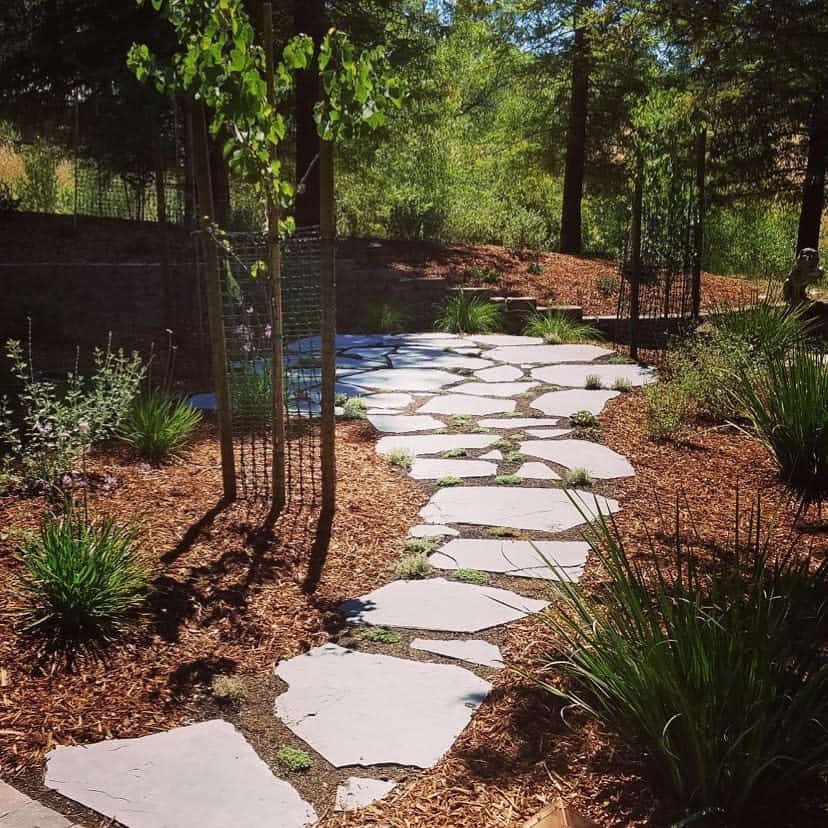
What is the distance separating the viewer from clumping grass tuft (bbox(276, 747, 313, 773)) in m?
2.34

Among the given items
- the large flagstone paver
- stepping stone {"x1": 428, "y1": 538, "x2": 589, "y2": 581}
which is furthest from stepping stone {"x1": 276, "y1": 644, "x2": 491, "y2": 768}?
the large flagstone paver

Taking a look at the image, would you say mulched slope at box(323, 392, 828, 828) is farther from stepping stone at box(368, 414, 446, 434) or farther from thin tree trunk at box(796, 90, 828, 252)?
thin tree trunk at box(796, 90, 828, 252)

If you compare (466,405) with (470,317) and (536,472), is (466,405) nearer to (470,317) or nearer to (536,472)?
(536,472)

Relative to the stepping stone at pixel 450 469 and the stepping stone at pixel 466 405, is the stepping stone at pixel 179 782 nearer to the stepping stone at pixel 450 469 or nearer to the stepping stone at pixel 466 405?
the stepping stone at pixel 450 469

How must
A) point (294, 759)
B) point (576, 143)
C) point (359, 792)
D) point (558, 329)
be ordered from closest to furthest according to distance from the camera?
point (359, 792) < point (294, 759) < point (558, 329) < point (576, 143)

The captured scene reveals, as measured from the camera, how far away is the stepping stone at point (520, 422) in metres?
5.74

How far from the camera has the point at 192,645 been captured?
294 cm

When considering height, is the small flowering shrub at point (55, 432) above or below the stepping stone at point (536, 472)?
above

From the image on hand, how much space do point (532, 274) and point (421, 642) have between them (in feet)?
29.5

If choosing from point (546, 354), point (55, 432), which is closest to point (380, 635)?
point (55, 432)

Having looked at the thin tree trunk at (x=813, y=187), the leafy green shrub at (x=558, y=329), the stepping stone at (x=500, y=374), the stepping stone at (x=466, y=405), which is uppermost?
the thin tree trunk at (x=813, y=187)

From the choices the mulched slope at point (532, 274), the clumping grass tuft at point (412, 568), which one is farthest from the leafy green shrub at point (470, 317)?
the clumping grass tuft at point (412, 568)

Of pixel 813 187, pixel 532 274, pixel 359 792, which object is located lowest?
pixel 359 792

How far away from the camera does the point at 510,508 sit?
429cm
